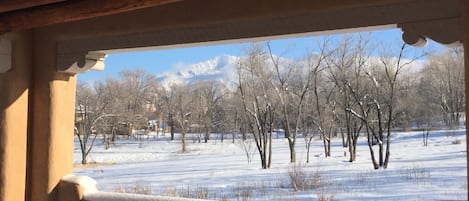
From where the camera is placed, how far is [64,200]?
3506 mm

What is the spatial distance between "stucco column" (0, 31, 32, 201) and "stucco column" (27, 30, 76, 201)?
0.24 feet

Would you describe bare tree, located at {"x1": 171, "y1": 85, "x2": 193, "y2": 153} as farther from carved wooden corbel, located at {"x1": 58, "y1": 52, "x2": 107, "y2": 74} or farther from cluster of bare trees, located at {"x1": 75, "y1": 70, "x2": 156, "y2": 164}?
carved wooden corbel, located at {"x1": 58, "y1": 52, "x2": 107, "y2": 74}

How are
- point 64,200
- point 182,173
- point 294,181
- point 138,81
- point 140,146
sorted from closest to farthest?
point 64,200 → point 294,181 → point 182,173 → point 140,146 → point 138,81

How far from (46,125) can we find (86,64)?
58cm

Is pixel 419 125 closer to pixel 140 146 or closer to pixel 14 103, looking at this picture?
pixel 140 146

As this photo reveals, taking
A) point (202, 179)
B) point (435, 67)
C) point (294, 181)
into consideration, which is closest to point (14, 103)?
point (294, 181)

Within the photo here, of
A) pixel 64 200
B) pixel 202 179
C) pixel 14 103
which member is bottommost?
pixel 202 179

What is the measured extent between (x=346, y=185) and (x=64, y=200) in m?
7.60

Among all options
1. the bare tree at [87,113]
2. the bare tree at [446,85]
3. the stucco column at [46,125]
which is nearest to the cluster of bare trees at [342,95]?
the bare tree at [446,85]

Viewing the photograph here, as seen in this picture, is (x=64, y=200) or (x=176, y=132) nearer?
(x=64, y=200)

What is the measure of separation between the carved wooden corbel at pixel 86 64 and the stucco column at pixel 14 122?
312 millimetres

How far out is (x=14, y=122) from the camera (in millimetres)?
3568

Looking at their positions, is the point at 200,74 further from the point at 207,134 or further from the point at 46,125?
the point at 46,125

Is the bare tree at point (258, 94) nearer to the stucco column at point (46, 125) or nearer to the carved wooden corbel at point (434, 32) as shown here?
the stucco column at point (46, 125)
